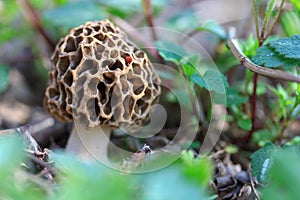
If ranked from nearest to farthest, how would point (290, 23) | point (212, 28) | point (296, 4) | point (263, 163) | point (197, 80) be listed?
point (263, 163), point (197, 80), point (296, 4), point (212, 28), point (290, 23)

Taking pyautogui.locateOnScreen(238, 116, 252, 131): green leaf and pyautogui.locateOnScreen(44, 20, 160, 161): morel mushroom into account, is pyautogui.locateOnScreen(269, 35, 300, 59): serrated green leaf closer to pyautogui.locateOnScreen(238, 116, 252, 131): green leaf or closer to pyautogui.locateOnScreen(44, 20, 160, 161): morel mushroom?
pyautogui.locateOnScreen(238, 116, 252, 131): green leaf

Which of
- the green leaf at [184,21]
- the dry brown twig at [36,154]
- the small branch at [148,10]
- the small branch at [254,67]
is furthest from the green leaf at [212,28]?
the dry brown twig at [36,154]

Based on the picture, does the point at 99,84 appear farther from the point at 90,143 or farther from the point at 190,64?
the point at 190,64

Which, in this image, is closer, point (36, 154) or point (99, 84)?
point (36, 154)

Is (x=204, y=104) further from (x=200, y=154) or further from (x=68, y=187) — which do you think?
(x=68, y=187)

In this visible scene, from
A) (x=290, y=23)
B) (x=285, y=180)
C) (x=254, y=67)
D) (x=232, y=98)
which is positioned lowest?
(x=232, y=98)

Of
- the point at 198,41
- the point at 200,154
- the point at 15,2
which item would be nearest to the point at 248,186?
the point at 200,154

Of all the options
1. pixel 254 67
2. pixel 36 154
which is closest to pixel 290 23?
pixel 254 67
